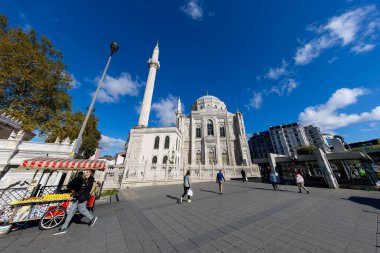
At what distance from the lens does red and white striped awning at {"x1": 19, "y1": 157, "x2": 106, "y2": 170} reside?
4.58 m

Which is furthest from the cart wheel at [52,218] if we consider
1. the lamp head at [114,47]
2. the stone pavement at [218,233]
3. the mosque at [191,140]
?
the mosque at [191,140]

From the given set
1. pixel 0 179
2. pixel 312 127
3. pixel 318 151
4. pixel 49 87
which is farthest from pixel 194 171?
pixel 312 127

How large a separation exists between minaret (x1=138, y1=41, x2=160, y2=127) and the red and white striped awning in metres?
21.0

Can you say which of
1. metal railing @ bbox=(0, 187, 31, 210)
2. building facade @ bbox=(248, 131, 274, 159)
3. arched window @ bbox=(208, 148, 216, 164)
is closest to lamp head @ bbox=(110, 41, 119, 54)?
metal railing @ bbox=(0, 187, 31, 210)

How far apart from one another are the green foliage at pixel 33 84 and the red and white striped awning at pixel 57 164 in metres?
14.8

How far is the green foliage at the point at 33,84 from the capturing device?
13.7 m

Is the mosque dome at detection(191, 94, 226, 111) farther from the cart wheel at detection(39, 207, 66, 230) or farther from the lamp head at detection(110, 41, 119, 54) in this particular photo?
the cart wheel at detection(39, 207, 66, 230)

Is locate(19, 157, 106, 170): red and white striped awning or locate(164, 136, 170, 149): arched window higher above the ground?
locate(164, 136, 170, 149): arched window

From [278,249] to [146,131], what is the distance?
2444 centimetres

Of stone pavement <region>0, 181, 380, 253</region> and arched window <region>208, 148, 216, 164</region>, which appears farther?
arched window <region>208, 148, 216, 164</region>

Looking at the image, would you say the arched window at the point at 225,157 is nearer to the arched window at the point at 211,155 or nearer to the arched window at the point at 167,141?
the arched window at the point at 211,155

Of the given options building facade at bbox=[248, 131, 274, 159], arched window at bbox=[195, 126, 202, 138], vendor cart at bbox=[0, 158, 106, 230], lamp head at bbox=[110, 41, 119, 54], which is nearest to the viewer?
vendor cart at bbox=[0, 158, 106, 230]

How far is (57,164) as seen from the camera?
16.2 ft

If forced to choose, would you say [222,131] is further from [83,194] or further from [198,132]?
[83,194]
